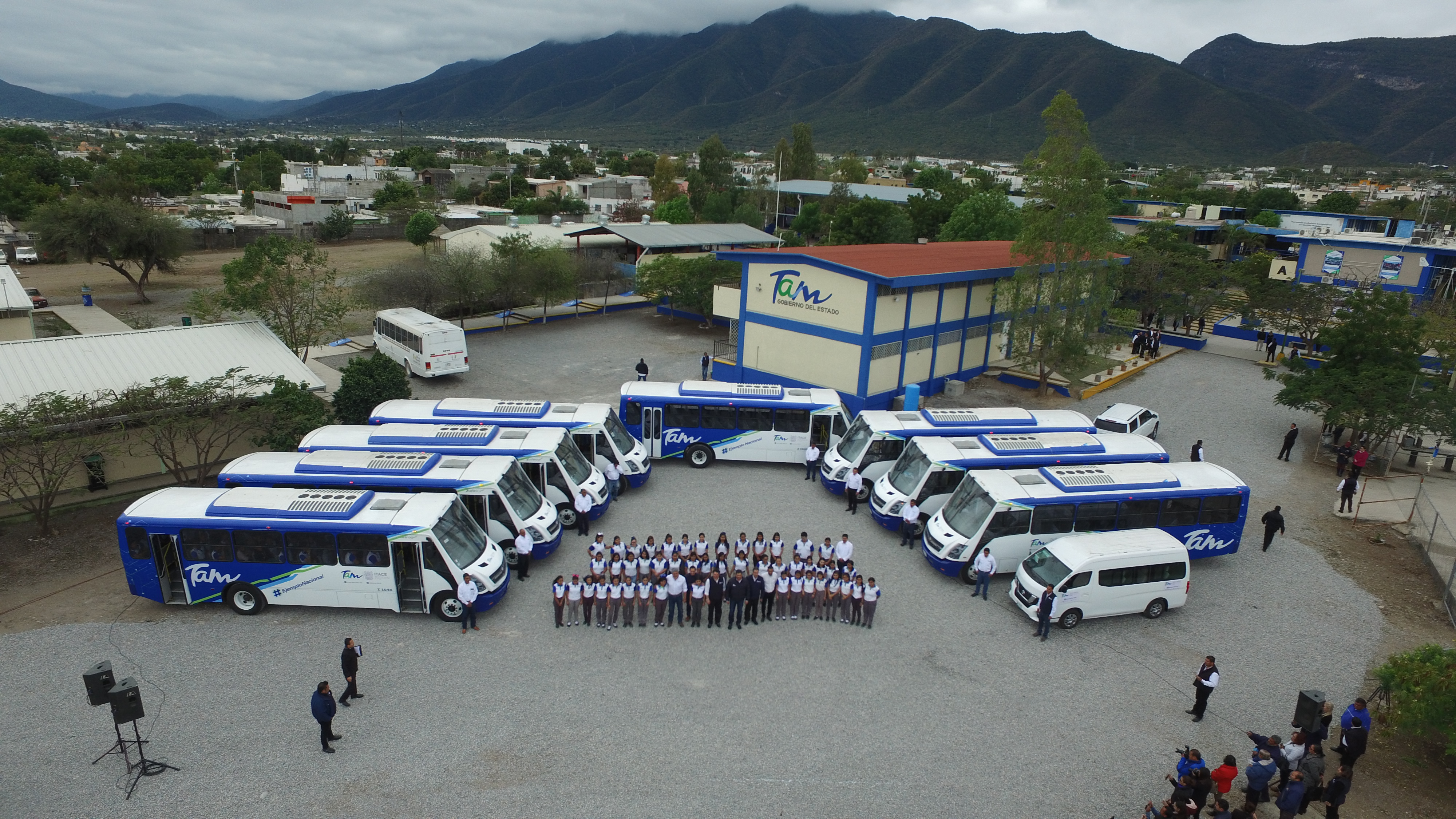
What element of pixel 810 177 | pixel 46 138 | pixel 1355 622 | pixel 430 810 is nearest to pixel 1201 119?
pixel 810 177

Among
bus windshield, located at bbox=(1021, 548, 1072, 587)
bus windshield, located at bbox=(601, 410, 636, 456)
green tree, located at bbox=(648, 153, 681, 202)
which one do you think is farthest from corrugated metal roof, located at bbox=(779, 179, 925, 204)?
bus windshield, located at bbox=(1021, 548, 1072, 587)

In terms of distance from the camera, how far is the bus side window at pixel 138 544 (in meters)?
12.7

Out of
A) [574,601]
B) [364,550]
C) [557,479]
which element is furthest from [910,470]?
[364,550]

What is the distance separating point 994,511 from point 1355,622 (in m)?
6.69

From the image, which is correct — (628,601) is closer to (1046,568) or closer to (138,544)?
(1046,568)

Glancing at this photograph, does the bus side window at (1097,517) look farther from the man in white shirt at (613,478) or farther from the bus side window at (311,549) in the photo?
the bus side window at (311,549)

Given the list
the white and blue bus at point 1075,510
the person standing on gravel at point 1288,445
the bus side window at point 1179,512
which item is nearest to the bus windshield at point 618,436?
the white and blue bus at point 1075,510

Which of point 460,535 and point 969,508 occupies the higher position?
point 969,508

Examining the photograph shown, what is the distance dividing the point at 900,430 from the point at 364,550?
11.7 metres

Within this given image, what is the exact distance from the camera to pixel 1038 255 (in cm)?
2667

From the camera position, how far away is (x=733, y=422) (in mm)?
20328

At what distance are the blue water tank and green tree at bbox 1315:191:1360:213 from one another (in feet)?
226

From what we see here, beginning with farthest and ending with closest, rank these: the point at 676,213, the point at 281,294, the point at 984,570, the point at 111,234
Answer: the point at 676,213, the point at 111,234, the point at 281,294, the point at 984,570

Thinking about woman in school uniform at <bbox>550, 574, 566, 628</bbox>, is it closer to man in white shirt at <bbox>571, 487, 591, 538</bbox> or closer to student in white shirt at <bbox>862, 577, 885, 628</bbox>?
man in white shirt at <bbox>571, 487, 591, 538</bbox>
